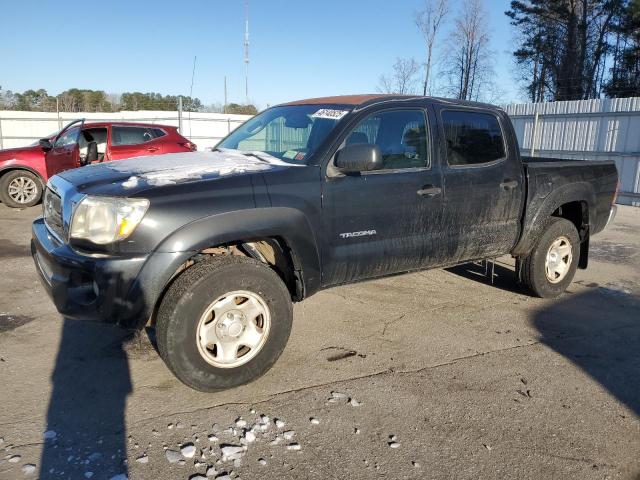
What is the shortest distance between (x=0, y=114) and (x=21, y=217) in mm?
15456

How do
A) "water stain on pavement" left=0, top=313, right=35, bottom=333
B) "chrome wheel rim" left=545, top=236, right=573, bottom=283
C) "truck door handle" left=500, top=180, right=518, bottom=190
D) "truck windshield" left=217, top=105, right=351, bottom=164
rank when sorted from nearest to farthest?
"truck windshield" left=217, top=105, right=351, bottom=164, "water stain on pavement" left=0, top=313, right=35, bottom=333, "truck door handle" left=500, top=180, right=518, bottom=190, "chrome wheel rim" left=545, top=236, right=573, bottom=283

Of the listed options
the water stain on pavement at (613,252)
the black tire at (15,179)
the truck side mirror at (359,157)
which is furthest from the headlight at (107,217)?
the black tire at (15,179)

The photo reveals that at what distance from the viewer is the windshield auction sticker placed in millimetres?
3768

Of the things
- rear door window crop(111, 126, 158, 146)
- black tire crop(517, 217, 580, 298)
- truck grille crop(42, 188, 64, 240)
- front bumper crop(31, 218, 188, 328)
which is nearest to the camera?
front bumper crop(31, 218, 188, 328)

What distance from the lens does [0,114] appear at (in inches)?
848

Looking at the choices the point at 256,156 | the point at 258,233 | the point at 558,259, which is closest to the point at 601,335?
the point at 558,259

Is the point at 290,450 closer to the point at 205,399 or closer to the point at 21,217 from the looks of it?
the point at 205,399

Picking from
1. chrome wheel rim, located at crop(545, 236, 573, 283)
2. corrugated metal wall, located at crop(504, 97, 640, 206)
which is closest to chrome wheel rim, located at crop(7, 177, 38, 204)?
chrome wheel rim, located at crop(545, 236, 573, 283)

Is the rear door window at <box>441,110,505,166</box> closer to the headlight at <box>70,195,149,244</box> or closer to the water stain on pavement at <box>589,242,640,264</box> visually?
the headlight at <box>70,195,149,244</box>

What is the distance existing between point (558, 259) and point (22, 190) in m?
9.80

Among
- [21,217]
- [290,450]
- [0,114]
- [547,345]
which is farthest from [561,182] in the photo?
[0,114]

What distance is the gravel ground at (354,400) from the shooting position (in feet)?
8.43

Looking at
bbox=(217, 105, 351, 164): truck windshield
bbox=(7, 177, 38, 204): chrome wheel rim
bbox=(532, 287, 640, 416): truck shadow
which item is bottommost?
bbox=(532, 287, 640, 416): truck shadow

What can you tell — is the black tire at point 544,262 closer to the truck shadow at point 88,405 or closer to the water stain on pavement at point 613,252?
the water stain on pavement at point 613,252
